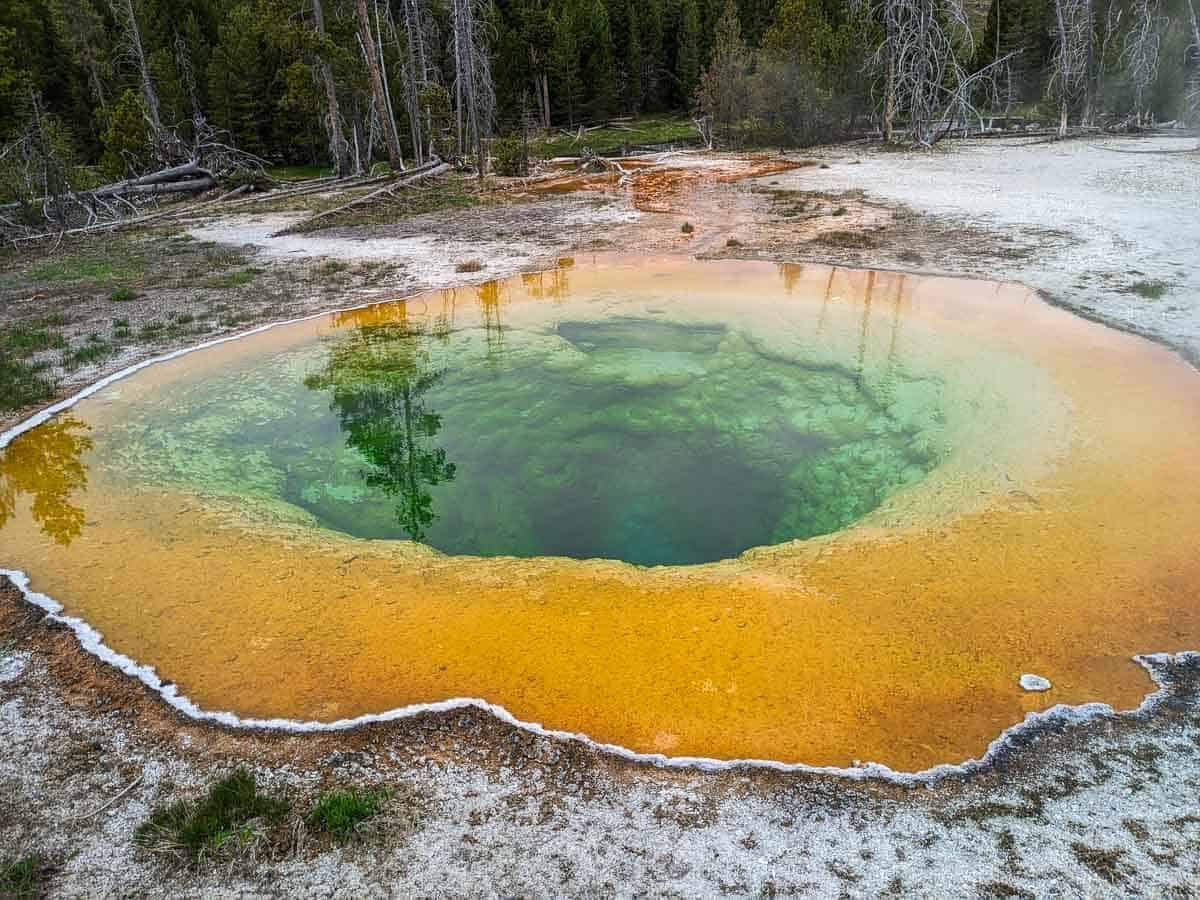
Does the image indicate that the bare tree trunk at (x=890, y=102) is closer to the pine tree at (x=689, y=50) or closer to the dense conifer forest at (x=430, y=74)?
the dense conifer forest at (x=430, y=74)

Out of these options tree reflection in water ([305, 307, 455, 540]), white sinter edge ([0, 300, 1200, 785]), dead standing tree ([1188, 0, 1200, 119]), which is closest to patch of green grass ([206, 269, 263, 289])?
tree reflection in water ([305, 307, 455, 540])

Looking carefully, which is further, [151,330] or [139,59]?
[139,59]

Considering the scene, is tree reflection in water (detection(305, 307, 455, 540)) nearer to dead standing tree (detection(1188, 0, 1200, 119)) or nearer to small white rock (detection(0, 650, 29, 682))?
small white rock (detection(0, 650, 29, 682))

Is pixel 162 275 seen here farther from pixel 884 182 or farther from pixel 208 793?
pixel 884 182

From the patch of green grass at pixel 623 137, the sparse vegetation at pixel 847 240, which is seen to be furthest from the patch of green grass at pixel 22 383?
the patch of green grass at pixel 623 137

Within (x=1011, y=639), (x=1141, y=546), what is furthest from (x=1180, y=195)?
(x=1011, y=639)

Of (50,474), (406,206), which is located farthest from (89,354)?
(406,206)

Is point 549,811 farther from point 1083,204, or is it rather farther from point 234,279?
point 1083,204
